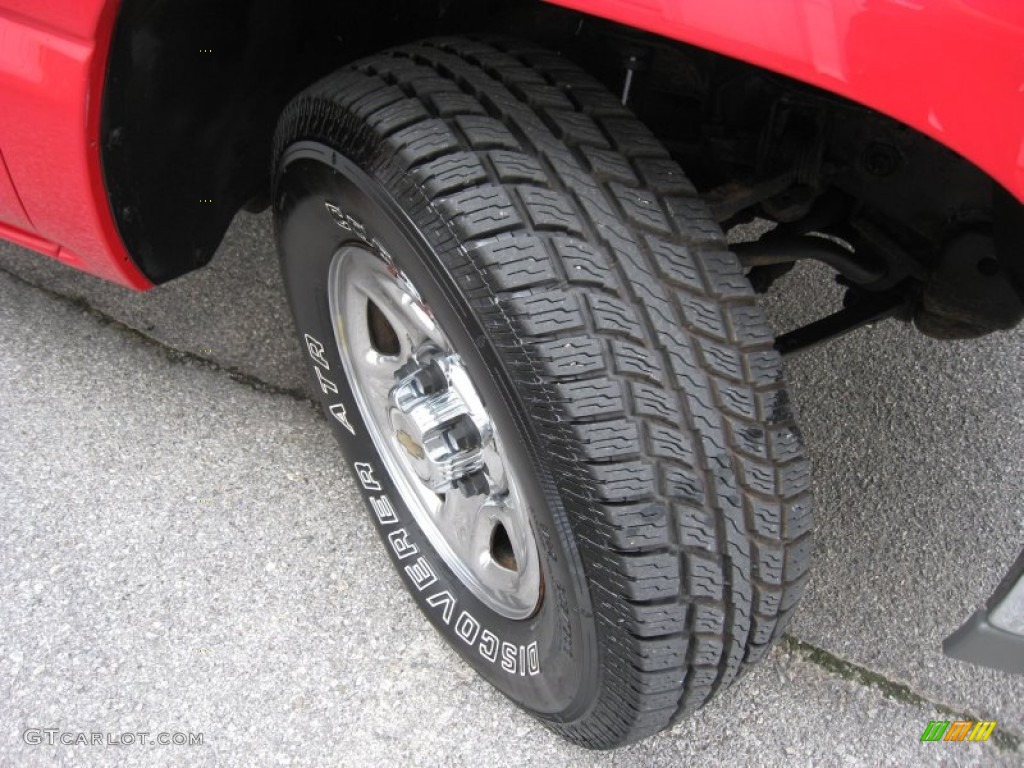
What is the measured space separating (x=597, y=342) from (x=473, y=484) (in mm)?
564

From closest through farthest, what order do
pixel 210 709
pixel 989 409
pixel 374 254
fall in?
1. pixel 374 254
2. pixel 210 709
3. pixel 989 409

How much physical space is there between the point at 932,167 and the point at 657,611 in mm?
775

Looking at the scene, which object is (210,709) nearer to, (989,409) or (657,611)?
(657,611)

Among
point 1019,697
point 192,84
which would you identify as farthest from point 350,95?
point 1019,697

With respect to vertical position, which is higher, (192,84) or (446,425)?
(192,84)

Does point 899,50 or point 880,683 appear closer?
point 899,50

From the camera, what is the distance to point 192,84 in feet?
5.42

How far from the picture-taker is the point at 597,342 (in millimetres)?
1194

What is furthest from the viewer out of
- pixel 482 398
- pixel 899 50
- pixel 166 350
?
pixel 166 350

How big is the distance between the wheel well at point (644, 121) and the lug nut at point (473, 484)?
60 cm

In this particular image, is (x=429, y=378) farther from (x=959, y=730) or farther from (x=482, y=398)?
(x=959, y=730)

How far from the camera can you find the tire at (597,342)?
121 cm

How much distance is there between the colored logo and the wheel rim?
798 millimetres

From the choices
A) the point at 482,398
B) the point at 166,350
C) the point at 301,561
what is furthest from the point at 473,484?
the point at 166,350
